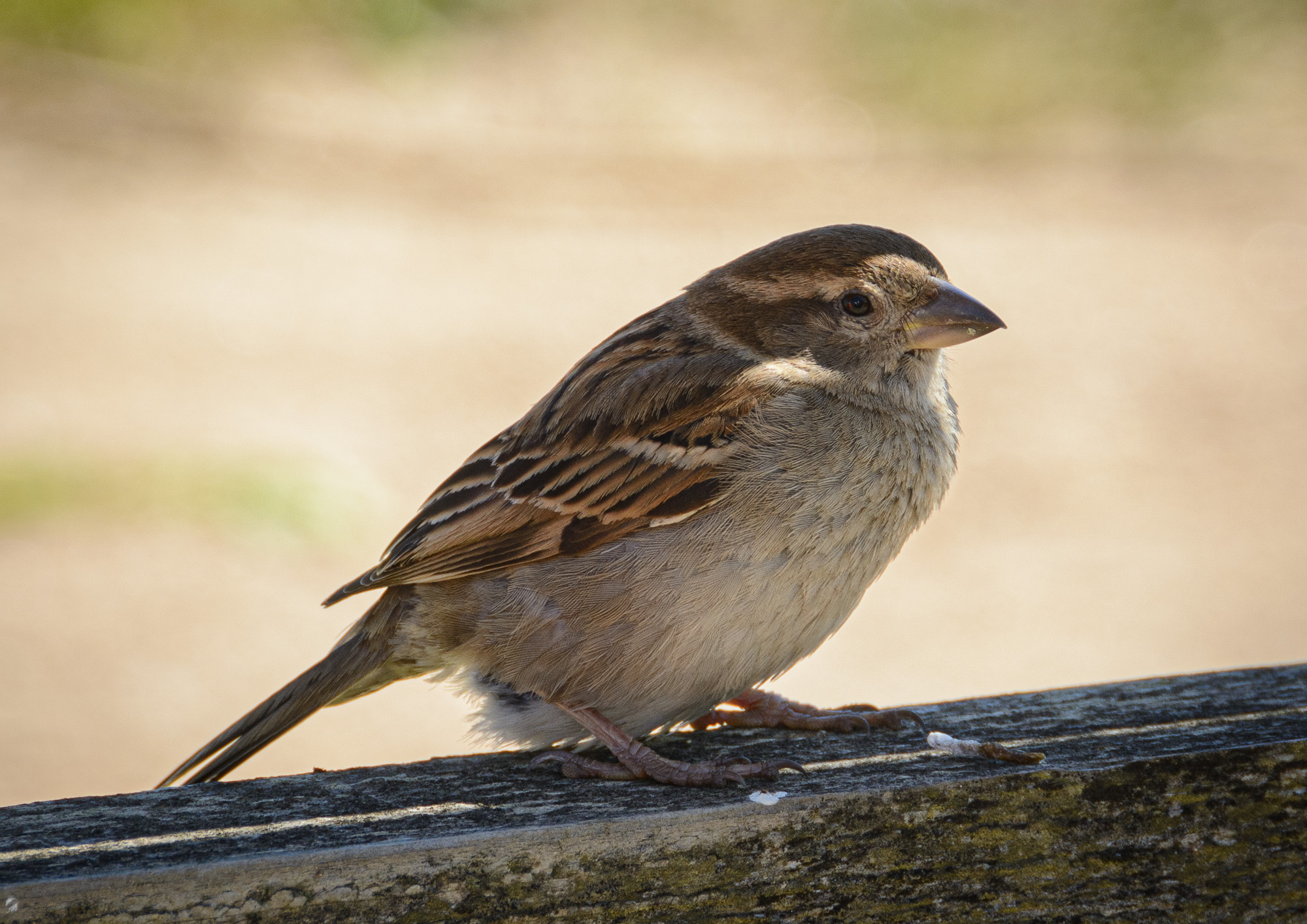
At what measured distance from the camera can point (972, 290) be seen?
34.0 feet

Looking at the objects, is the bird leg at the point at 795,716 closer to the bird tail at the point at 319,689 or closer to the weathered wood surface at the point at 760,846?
the weathered wood surface at the point at 760,846

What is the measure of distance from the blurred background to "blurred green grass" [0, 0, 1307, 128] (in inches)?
1.8

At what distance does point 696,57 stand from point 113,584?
9.45 meters

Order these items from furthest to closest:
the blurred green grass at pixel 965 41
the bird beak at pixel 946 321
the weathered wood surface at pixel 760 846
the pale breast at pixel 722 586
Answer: the blurred green grass at pixel 965 41 < the bird beak at pixel 946 321 < the pale breast at pixel 722 586 < the weathered wood surface at pixel 760 846

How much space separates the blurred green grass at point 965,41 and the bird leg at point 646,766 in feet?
37.8

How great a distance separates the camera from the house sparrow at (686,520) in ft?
8.16

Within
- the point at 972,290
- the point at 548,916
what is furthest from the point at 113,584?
the point at 972,290

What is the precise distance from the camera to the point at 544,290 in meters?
10.4

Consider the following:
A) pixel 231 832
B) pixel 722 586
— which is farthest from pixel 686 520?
pixel 231 832

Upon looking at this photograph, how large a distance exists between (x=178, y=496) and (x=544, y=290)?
3831 millimetres

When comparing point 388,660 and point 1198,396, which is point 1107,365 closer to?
point 1198,396

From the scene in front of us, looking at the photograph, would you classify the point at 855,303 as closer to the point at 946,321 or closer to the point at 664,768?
the point at 946,321

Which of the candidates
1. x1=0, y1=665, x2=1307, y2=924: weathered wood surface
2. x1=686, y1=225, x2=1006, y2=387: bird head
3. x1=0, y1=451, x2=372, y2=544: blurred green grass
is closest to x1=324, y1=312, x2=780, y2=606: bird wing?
x1=686, y1=225, x2=1006, y2=387: bird head

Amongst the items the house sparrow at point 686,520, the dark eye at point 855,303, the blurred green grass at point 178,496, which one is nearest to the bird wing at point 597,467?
the house sparrow at point 686,520
